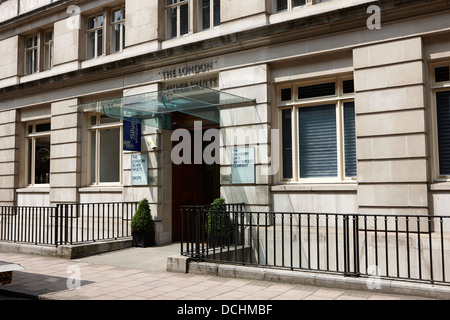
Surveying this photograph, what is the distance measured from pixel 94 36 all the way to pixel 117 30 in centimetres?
116

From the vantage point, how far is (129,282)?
8.09 m

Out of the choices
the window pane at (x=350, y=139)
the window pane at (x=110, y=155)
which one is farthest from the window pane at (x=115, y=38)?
the window pane at (x=350, y=139)

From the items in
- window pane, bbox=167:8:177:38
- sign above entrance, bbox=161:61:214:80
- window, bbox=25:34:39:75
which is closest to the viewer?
sign above entrance, bbox=161:61:214:80

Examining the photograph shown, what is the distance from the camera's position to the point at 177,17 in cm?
1320

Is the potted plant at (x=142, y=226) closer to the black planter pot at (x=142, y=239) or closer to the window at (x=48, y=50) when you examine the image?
the black planter pot at (x=142, y=239)

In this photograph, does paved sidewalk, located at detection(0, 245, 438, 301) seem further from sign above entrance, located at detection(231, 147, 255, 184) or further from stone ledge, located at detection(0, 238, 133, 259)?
sign above entrance, located at detection(231, 147, 255, 184)

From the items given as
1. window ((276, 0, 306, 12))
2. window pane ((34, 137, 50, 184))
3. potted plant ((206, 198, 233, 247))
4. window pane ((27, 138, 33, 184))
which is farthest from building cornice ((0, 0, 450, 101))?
potted plant ((206, 198, 233, 247))

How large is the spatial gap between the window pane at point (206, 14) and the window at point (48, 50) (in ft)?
23.3

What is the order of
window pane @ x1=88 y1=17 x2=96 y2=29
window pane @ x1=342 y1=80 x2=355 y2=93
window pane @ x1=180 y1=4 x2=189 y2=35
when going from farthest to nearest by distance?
window pane @ x1=88 y1=17 x2=96 y2=29, window pane @ x1=180 y1=4 x2=189 y2=35, window pane @ x1=342 y1=80 x2=355 y2=93

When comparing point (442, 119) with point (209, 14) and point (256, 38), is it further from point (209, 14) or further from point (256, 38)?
point (209, 14)

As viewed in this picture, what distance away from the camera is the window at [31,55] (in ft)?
56.3

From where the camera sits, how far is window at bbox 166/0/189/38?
43.0ft

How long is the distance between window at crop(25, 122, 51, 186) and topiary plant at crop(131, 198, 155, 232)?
6164 millimetres

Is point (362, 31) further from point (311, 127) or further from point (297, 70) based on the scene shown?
point (311, 127)
